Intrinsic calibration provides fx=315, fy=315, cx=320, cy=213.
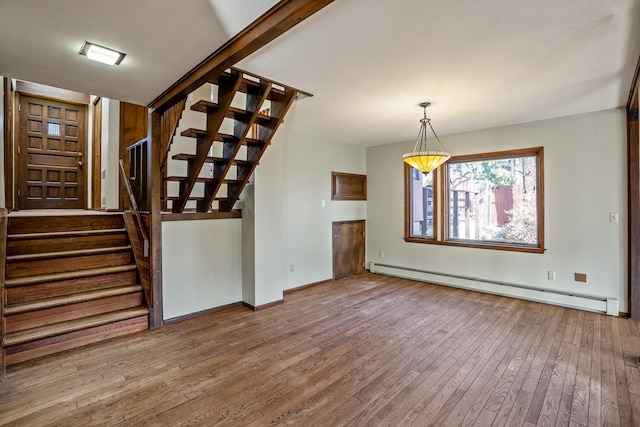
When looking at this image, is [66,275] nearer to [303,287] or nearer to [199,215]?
[199,215]

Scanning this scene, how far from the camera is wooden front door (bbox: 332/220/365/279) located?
5.58m

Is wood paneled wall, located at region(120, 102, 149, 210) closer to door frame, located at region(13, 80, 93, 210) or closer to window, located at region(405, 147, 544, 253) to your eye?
door frame, located at region(13, 80, 93, 210)

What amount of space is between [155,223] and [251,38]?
2245 millimetres

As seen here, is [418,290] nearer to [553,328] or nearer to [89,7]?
[553,328]

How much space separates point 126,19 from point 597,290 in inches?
211

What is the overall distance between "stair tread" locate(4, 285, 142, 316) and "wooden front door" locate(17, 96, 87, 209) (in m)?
3.51

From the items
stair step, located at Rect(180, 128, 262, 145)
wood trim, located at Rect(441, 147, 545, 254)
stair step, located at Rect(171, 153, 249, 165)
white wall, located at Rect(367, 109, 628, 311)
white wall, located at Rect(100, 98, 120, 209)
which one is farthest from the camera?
white wall, located at Rect(100, 98, 120, 209)

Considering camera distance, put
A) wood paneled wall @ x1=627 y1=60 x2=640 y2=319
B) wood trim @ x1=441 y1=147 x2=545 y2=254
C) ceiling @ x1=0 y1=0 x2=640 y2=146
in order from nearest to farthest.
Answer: ceiling @ x1=0 y1=0 x2=640 y2=146
wood paneled wall @ x1=627 y1=60 x2=640 y2=319
wood trim @ x1=441 y1=147 x2=545 y2=254

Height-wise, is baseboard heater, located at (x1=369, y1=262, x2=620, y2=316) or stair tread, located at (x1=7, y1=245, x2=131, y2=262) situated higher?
stair tread, located at (x1=7, y1=245, x2=131, y2=262)

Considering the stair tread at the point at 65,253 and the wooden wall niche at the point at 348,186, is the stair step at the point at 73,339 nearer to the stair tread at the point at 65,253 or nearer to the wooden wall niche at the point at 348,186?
the stair tread at the point at 65,253

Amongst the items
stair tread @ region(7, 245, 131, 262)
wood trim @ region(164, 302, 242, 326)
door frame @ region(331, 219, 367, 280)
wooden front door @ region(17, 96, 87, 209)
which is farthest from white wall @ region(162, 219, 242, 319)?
wooden front door @ region(17, 96, 87, 209)

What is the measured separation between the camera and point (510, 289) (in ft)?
14.7

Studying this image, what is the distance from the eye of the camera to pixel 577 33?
2.14 meters

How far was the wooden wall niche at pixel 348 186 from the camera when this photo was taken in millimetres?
5535
